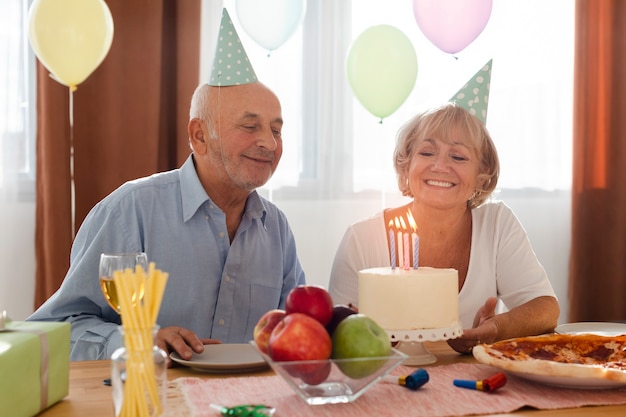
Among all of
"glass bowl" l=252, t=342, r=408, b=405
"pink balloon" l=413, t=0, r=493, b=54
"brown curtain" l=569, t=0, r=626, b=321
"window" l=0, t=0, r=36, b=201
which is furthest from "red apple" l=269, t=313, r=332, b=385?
"brown curtain" l=569, t=0, r=626, b=321

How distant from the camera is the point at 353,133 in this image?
11.5 feet

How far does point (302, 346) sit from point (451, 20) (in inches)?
88.9

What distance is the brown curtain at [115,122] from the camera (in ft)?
10.2

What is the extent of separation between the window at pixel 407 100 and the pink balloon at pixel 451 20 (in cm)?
41

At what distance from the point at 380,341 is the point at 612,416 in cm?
35

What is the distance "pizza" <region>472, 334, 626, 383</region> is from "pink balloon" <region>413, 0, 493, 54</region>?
73.8 inches

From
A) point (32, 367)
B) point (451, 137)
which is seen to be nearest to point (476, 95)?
point (451, 137)

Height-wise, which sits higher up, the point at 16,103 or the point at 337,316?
the point at 16,103

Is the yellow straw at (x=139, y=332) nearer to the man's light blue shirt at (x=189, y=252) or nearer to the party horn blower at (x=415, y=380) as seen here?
the party horn blower at (x=415, y=380)

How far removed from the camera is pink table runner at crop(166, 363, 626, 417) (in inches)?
44.9

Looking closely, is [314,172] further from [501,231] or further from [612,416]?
[612,416]

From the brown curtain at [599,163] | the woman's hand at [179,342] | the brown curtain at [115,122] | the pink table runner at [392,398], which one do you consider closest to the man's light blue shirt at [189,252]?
the woman's hand at [179,342]

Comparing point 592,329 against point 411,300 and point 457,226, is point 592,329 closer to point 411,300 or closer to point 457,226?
point 457,226

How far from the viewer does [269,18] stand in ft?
9.73
